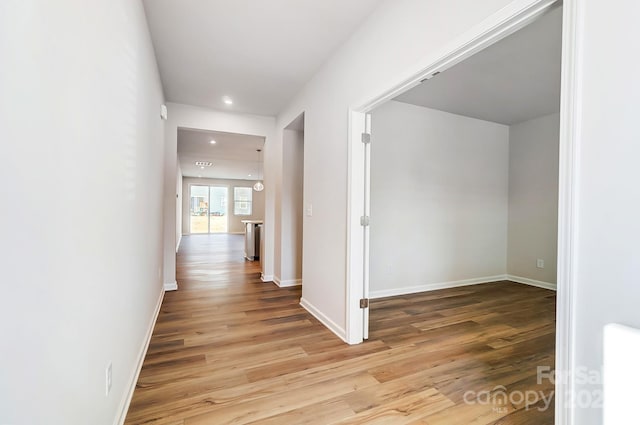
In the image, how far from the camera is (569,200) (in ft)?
3.34

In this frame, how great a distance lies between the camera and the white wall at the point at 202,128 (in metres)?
3.99

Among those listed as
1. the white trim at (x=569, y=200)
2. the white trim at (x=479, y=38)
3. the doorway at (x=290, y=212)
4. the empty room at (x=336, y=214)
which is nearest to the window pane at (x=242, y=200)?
the empty room at (x=336, y=214)

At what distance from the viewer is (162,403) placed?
1626 mm

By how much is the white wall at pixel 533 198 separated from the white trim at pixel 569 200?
396 centimetres

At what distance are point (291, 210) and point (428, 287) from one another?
92.8 inches

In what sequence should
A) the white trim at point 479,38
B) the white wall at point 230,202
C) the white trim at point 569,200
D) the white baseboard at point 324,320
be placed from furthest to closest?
the white wall at point 230,202 < the white baseboard at point 324,320 < the white trim at point 479,38 < the white trim at point 569,200

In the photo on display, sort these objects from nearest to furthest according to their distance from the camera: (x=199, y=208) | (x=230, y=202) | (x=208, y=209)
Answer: (x=199, y=208) → (x=208, y=209) → (x=230, y=202)

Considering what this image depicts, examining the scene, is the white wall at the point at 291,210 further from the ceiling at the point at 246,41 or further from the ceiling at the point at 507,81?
the ceiling at the point at 507,81

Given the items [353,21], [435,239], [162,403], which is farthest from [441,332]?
[353,21]

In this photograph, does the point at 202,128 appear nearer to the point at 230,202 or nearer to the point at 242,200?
the point at 230,202

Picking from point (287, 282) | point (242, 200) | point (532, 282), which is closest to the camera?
point (287, 282)

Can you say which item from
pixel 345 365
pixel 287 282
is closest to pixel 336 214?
pixel 345 365

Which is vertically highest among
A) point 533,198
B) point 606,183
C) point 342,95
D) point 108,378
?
point 342,95

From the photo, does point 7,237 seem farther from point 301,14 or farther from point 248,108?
point 248,108
